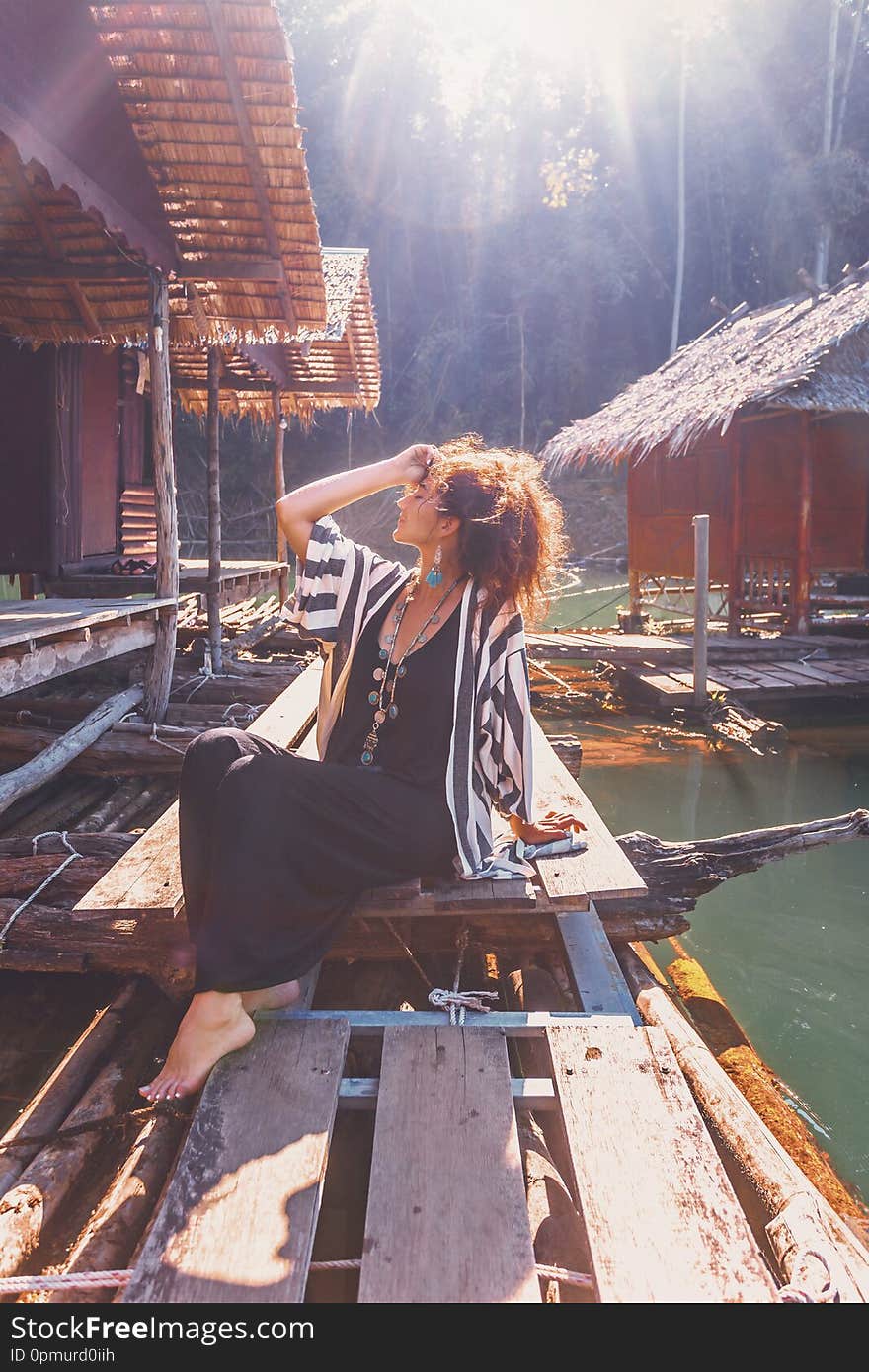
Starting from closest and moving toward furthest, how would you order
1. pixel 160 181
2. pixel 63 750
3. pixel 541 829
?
pixel 541 829 → pixel 63 750 → pixel 160 181

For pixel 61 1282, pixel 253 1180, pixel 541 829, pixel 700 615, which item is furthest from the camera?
pixel 700 615

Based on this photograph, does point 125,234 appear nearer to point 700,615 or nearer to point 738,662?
point 700,615

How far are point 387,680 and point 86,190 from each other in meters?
3.39

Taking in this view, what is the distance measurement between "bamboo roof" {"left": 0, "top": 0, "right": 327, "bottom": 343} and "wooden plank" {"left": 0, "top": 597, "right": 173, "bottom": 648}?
193 centimetres

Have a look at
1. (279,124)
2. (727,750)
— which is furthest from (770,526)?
(279,124)

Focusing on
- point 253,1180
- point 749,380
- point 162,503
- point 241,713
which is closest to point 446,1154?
point 253,1180

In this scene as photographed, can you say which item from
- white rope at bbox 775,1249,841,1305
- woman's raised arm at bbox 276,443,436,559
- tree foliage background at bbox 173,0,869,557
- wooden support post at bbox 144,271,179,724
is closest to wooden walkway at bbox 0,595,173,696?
wooden support post at bbox 144,271,179,724

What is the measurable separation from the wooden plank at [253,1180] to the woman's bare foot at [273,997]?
7 cm

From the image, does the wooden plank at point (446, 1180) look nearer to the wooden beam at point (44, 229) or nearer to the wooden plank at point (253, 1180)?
the wooden plank at point (253, 1180)

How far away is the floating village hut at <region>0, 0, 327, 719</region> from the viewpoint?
4.30m

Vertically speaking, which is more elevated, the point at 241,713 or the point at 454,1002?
the point at 241,713

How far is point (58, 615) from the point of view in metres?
4.89

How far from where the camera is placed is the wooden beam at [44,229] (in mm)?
5270

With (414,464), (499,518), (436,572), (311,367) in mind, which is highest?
(311,367)
